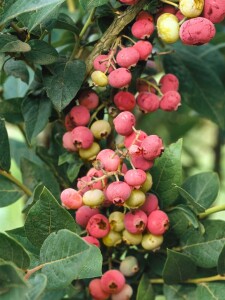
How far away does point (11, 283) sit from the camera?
618 mm

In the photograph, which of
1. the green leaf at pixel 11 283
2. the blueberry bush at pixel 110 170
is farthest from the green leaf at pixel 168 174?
the green leaf at pixel 11 283

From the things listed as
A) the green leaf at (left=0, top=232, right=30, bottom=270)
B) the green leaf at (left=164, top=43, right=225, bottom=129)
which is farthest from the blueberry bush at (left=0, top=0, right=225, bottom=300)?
the green leaf at (left=164, top=43, right=225, bottom=129)

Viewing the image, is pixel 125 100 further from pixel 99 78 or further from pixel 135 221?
pixel 135 221

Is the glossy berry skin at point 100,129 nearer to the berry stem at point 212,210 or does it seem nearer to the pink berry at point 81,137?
the pink berry at point 81,137

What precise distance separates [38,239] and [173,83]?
293 mm

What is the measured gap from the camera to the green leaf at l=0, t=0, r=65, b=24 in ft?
2.36

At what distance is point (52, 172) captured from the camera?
3.31 ft

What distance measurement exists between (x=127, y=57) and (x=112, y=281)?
11.4 inches

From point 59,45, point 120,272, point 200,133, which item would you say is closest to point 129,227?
point 120,272

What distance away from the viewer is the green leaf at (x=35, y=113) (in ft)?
2.93

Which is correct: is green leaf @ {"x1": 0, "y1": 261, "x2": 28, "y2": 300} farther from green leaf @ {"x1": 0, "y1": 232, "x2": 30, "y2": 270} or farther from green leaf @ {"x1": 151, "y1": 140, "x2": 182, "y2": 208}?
green leaf @ {"x1": 151, "y1": 140, "x2": 182, "y2": 208}

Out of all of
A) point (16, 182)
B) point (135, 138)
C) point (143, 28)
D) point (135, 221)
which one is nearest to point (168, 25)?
point (143, 28)

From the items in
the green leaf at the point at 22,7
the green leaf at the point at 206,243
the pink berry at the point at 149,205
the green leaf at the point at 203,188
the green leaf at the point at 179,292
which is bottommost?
the green leaf at the point at 179,292

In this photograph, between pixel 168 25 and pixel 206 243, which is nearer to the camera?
pixel 168 25
